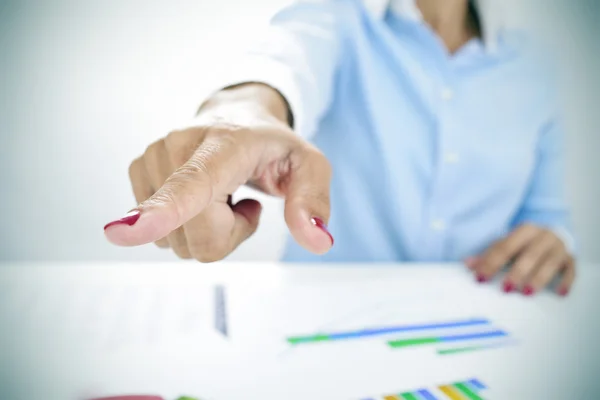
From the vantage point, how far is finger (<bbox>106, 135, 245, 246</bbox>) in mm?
188

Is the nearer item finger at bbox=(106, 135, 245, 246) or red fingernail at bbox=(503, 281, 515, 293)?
finger at bbox=(106, 135, 245, 246)

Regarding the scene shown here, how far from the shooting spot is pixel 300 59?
0.48 meters

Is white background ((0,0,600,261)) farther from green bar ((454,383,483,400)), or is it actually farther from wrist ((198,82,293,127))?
green bar ((454,383,483,400))

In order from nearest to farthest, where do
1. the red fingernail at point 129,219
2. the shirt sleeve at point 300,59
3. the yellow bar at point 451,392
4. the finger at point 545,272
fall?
the red fingernail at point 129,219, the yellow bar at point 451,392, the shirt sleeve at point 300,59, the finger at point 545,272

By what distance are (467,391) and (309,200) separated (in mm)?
181

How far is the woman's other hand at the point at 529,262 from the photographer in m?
0.50

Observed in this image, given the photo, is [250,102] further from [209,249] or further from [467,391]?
[467,391]

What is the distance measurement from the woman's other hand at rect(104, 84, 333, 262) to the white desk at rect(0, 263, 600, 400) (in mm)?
89

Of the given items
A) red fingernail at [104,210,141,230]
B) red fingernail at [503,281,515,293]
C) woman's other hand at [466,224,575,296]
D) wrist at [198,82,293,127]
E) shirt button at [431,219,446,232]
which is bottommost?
red fingernail at [503,281,515,293]

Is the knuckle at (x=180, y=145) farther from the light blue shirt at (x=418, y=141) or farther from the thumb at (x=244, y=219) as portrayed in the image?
the light blue shirt at (x=418, y=141)

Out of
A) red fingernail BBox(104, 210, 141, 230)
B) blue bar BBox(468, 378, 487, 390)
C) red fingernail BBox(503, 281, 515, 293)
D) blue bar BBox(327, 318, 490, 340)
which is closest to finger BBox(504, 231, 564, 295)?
red fingernail BBox(503, 281, 515, 293)

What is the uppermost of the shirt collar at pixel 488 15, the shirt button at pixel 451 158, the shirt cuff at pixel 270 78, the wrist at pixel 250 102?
the shirt collar at pixel 488 15

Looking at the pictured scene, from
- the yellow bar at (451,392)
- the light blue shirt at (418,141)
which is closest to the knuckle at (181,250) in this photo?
the yellow bar at (451,392)

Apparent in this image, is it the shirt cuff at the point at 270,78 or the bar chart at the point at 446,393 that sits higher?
the shirt cuff at the point at 270,78
